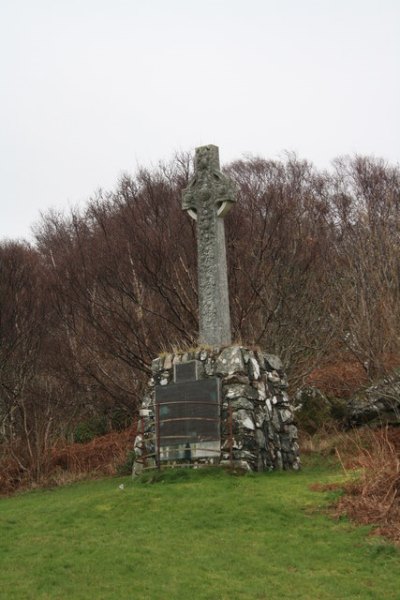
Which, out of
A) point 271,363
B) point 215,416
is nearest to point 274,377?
point 271,363

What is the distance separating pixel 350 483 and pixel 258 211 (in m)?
10.2

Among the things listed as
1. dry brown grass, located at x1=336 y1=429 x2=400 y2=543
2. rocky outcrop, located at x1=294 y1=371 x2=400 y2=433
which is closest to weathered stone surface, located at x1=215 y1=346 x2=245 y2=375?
dry brown grass, located at x1=336 y1=429 x2=400 y2=543

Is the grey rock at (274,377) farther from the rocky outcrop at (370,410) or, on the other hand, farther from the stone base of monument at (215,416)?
the rocky outcrop at (370,410)

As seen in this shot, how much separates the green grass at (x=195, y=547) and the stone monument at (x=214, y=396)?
3.19 feet

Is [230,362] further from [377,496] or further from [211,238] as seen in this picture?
[377,496]

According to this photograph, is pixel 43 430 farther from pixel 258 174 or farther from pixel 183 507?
pixel 258 174

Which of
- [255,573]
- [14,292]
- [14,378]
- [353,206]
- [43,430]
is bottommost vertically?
[255,573]

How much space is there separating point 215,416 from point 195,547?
4.59 metres

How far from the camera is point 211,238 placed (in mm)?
14406

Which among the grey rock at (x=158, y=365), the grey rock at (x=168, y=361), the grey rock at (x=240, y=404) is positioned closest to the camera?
the grey rock at (x=240, y=404)

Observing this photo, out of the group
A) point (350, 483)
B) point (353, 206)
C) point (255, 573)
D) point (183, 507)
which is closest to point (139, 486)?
point (183, 507)

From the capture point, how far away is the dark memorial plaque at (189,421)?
1289cm

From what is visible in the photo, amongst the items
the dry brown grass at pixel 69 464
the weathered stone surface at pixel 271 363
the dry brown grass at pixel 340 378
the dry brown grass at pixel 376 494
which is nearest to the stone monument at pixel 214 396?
the weathered stone surface at pixel 271 363

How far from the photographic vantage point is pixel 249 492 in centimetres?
1090
